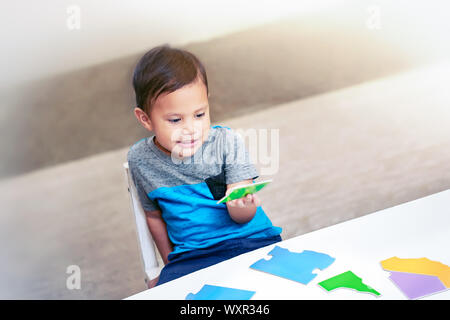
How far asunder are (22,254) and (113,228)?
1.64ft

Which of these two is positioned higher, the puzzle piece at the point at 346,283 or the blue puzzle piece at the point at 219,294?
the puzzle piece at the point at 346,283

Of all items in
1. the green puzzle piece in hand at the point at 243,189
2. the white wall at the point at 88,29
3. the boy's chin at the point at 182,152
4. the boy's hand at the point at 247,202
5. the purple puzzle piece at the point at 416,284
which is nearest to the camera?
the purple puzzle piece at the point at 416,284

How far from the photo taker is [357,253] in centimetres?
97

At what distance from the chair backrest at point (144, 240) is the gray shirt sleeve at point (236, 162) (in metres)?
0.24

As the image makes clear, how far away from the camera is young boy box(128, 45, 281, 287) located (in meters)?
1.22

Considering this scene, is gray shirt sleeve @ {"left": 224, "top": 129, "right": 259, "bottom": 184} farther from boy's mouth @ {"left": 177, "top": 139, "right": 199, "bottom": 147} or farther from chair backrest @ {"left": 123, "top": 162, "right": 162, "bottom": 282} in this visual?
chair backrest @ {"left": 123, "top": 162, "right": 162, "bottom": 282}

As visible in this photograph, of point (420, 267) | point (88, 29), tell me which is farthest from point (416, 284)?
point (88, 29)

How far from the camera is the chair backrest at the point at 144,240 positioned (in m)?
1.30

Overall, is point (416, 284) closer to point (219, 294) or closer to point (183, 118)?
point (219, 294)

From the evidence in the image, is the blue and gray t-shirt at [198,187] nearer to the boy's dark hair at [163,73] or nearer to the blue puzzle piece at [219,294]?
the boy's dark hair at [163,73]

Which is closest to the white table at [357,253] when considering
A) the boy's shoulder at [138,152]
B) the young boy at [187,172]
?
the young boy at [187,172]

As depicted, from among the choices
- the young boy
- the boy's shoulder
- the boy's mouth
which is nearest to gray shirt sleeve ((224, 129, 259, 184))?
the young boy

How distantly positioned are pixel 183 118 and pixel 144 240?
340 mm

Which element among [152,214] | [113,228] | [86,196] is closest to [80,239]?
[113,228]
